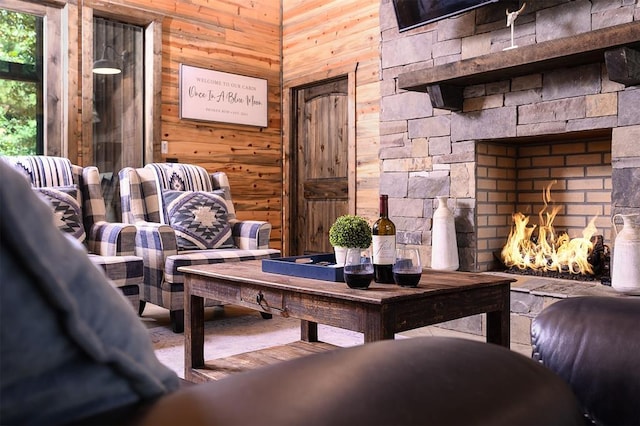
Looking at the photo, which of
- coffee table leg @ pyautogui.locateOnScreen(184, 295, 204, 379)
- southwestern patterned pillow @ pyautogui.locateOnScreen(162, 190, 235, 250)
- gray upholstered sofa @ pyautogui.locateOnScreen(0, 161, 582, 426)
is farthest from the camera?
southwestern patterned pillow @ pyautogui.locateOnScreen(162, 190, 235, 250)

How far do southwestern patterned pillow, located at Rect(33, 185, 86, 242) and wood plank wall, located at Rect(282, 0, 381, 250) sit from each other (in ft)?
7.24

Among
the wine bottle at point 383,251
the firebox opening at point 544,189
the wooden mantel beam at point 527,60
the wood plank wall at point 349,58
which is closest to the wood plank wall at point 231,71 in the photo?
the wood plank wall at point 349,58

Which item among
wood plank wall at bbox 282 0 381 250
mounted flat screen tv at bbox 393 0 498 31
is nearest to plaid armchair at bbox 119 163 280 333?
wood plank wall at bbox 282 0 381 250

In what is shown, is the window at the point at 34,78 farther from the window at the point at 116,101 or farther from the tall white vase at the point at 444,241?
the tall white vase at the point at 444,241

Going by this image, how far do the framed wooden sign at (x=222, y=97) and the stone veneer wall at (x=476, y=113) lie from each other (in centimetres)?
180

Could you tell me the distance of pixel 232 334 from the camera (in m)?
3.27

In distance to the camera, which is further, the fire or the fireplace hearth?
the fire

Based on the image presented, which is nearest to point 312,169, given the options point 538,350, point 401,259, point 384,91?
point 384,91

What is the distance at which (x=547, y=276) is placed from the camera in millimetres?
3277

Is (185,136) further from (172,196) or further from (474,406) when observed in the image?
(474,406)

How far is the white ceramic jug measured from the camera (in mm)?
2676

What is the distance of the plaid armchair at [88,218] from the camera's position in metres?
3.05

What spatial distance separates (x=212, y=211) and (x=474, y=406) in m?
3.38

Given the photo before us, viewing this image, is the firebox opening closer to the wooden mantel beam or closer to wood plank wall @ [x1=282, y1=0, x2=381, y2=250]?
the wooden mantel beam
